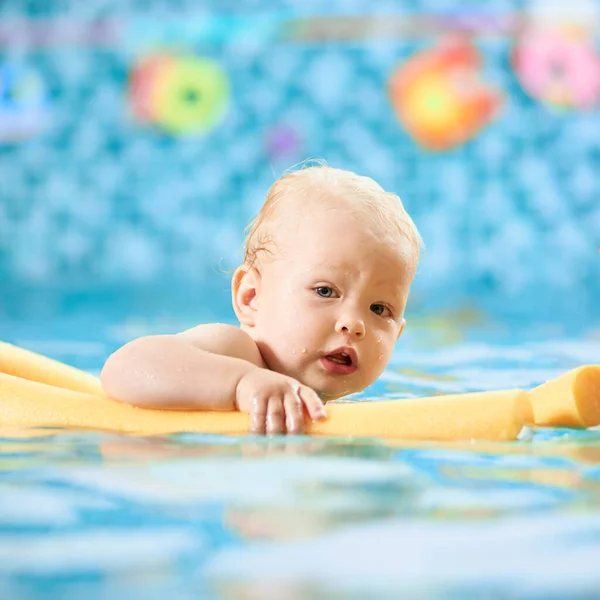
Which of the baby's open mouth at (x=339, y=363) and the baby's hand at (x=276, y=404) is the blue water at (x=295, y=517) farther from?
the baby's open mouth at (x=339, y=363)

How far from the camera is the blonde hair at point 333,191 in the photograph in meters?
1.87

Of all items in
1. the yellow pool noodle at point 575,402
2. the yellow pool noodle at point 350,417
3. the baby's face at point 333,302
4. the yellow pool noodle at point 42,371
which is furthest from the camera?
the yellow pool noodle at point 42,371

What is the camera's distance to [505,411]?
5.00 ft

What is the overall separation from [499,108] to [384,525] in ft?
17.8

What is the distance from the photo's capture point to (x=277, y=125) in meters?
6.35

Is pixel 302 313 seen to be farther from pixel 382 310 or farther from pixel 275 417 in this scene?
pixel 275 417

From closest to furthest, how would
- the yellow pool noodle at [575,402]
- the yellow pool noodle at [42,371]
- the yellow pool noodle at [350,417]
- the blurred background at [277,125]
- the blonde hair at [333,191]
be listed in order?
the yellow pool noodle at [350,417]
the yellow pool noodle at [575,402]
the blonde hair at [333,191]
the yellow pool noodle at [42,371]
the blurred background at [277,125]

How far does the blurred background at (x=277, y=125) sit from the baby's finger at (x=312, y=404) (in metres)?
4.45

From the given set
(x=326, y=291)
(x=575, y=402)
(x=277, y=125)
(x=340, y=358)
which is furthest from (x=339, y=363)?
(x=277, y=125)

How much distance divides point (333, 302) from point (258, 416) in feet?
0.95

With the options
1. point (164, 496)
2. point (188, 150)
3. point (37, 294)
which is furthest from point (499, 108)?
point (164, 496)

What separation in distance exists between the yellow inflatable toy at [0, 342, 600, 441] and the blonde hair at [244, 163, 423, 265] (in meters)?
0.37

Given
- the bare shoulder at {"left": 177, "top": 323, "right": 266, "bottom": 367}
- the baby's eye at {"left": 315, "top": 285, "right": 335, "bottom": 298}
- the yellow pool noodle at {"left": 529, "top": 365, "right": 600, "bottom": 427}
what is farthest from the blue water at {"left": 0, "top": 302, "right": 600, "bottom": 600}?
the baby's eye at {"left": 315, "top": 285, "right": 335, "bottom": 298}

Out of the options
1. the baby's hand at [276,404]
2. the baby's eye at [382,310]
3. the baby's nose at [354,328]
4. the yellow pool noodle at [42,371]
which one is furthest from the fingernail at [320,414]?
the yellow pool noodle at [42,371]
